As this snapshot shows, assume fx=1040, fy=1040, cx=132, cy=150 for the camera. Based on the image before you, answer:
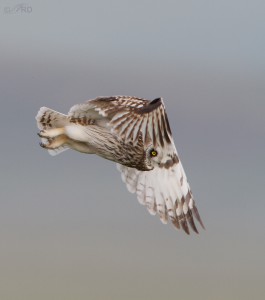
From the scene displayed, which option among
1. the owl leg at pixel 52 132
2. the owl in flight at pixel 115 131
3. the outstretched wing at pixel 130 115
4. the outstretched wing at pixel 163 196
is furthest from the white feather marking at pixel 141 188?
the owl leg at pixel 52 132

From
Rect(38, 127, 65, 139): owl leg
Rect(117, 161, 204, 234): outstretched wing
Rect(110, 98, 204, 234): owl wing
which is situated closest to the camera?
Rect(38, 127, 65, 139): owl leg

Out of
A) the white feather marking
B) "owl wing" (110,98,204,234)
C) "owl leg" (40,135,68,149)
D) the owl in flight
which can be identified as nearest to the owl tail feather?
the owl in flight

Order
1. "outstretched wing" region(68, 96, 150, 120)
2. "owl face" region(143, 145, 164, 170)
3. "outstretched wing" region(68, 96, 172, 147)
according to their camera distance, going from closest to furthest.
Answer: "outstretched wing" region(68, 96, 172, 147)
"outstretched wing" region(68, 96, 150, 120)
"owl face" region(143, 145, 164, 170)

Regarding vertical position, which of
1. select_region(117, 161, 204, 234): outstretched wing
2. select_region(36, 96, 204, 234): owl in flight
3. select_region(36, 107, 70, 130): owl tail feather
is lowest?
select_region(117, 161, 204, 234): outstretched wing

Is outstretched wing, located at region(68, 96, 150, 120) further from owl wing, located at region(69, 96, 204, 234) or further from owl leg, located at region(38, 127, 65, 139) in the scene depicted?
owl leg, located at region(38, 127, 65, 139)

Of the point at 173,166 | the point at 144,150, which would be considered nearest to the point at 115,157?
the point at 144,150

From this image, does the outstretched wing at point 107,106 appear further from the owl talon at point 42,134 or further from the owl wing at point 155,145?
the owl talon at point 42,134

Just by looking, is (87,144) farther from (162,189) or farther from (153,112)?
(162,189)
